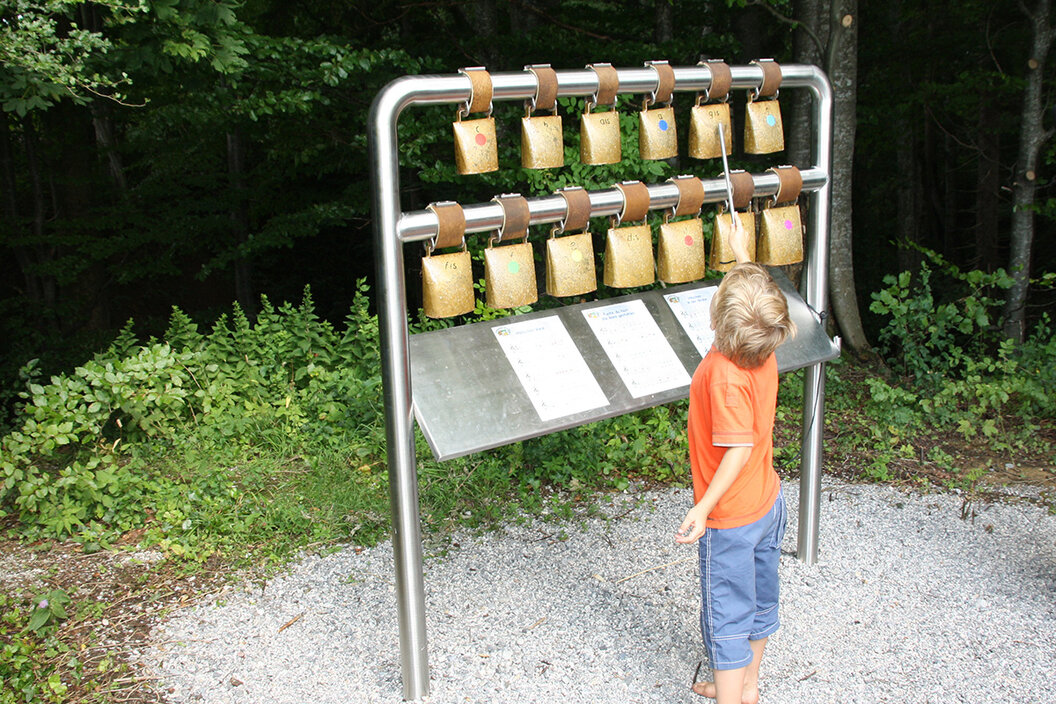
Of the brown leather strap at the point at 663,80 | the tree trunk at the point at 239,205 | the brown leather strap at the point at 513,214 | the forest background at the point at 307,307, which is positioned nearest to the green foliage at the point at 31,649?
the forest background at the point at 307,307

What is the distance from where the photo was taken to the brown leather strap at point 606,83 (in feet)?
8.13

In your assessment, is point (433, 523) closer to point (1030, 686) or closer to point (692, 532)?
point (692, 532)

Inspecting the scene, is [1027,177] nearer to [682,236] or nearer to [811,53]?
[811,53]

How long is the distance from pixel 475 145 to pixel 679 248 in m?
0.80

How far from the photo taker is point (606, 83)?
249 centimetres

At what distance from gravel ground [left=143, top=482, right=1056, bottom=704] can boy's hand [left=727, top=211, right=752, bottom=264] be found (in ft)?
4.38

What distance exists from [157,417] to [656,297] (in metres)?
2.81

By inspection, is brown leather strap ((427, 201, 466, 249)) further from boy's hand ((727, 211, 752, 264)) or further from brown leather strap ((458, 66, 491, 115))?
boy's hand ((727, 211, 752, 264))

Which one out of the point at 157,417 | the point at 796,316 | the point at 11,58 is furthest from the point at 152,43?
the point at 796,316

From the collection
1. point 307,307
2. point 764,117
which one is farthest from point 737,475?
point 307,307

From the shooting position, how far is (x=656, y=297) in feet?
9.50

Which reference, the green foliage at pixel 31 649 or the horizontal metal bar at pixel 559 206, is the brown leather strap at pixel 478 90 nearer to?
the horizontal metal bar at pixel 559 206

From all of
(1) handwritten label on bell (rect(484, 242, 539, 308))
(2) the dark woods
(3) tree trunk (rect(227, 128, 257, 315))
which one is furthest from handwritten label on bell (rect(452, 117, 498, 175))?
(3) tree trunk (rect(227, 128, 257, 315))

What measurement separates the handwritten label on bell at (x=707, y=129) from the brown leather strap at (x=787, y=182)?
0.24 metres
